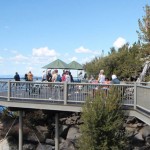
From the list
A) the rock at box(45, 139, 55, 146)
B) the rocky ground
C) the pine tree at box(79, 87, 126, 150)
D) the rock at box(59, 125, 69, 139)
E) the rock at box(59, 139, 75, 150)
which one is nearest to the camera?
the pine tree at box(79, 87, 126, 150)

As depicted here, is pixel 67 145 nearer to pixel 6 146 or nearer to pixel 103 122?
pixel 6 146

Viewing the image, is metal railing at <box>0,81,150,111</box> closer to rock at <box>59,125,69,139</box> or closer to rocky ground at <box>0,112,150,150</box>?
rocky ground at <box>0,112,150,150</box>

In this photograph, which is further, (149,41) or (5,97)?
(149,41)

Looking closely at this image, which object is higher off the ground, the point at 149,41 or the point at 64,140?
the point at 149,41

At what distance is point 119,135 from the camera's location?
15992 mm

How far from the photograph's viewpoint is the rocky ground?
21.8 meters

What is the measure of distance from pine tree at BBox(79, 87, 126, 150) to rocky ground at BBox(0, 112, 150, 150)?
17.1 ft

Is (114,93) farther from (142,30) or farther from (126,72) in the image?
(126,72)

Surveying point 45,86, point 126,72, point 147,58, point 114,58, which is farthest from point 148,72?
point 114,58

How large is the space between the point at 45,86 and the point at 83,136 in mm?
3452

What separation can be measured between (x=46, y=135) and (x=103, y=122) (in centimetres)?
870

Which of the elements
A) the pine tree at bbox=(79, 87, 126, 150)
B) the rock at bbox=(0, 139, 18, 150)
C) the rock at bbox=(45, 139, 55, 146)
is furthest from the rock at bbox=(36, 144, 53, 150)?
the pine tree at bbox=(79, 87, 126, 150)

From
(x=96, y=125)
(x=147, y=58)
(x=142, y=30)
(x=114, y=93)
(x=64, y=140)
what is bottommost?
(x=64, y=140)

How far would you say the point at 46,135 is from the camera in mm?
23625
